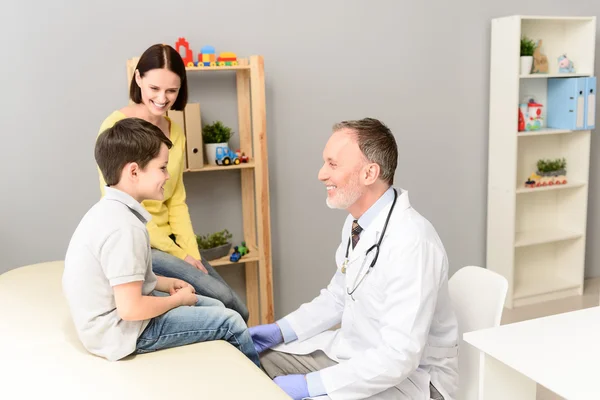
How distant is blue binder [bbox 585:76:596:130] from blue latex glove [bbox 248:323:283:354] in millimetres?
2597

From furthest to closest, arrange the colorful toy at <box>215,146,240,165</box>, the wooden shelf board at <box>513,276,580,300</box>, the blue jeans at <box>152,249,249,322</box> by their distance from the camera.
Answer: the wooden shelf board at <box>513,276,580,300</box>
the colorful toy at <box>215,146,240,165</box>
the blue jeans at <box>152,249,249,322</box>

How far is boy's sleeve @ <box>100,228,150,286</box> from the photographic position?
145cm

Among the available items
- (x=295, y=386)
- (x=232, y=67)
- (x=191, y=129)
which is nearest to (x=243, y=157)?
(x=191, y=129)

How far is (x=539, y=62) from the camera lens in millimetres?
3688

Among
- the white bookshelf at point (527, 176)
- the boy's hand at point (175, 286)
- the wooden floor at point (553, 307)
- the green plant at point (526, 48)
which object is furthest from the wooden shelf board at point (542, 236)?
the boy's hand at point (175, 286)

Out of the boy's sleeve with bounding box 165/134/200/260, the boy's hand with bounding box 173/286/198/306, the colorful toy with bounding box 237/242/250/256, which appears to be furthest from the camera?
the colorful toy with bounding box 237/242/250/256

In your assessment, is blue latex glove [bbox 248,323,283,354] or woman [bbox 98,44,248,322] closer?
blue latex glove [bbox 248,323,283,354]

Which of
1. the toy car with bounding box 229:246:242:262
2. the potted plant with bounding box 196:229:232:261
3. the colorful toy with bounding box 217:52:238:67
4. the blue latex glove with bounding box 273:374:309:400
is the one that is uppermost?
the colorful toy with bounding box 217:52:238:67

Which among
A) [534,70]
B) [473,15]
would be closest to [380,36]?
[473,15]

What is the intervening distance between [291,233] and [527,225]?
1606 mm

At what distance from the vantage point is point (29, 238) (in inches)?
116

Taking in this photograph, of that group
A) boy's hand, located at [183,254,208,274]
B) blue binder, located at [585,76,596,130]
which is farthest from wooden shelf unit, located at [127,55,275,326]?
blue binder, located at [585,76,596,130]

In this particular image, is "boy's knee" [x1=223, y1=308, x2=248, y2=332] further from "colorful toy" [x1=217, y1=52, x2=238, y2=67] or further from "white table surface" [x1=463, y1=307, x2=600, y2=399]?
"colorful toy" [x1=217, y1=52, x2=238, y2=67]

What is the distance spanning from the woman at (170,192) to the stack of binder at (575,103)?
2.39 metres
